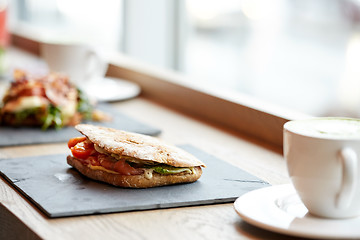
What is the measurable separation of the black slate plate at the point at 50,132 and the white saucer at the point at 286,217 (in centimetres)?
63

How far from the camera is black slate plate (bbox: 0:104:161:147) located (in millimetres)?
1526

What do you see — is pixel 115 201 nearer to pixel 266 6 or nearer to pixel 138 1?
pixel 138 1

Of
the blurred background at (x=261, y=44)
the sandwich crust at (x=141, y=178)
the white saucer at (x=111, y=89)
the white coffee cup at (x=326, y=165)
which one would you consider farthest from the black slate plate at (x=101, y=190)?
the blurred background at (x=261, y=44)

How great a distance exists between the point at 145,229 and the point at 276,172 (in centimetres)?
41

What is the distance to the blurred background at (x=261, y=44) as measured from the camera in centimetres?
339

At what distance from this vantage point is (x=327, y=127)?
934 mm

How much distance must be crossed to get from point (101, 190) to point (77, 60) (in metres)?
1.00

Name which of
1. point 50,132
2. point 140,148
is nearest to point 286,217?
point 140,148

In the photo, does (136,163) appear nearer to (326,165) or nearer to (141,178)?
(141,178)

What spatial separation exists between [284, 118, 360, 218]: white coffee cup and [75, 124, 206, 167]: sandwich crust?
0.25 meters

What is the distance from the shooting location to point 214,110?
69.8 inches

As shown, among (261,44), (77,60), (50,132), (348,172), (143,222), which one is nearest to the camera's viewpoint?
(348,172)

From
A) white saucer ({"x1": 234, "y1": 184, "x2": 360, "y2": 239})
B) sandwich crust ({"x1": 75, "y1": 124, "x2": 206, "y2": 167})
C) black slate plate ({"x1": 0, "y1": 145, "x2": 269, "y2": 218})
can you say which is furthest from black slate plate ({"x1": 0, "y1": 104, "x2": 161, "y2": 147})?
white saucer ({"x1": 234, "y1": 184, "x2": 360, "y2": 239})

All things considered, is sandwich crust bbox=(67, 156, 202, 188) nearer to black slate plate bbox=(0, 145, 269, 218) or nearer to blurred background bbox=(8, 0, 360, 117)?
black slate plate bbox=(0, 145, 269, 218)
